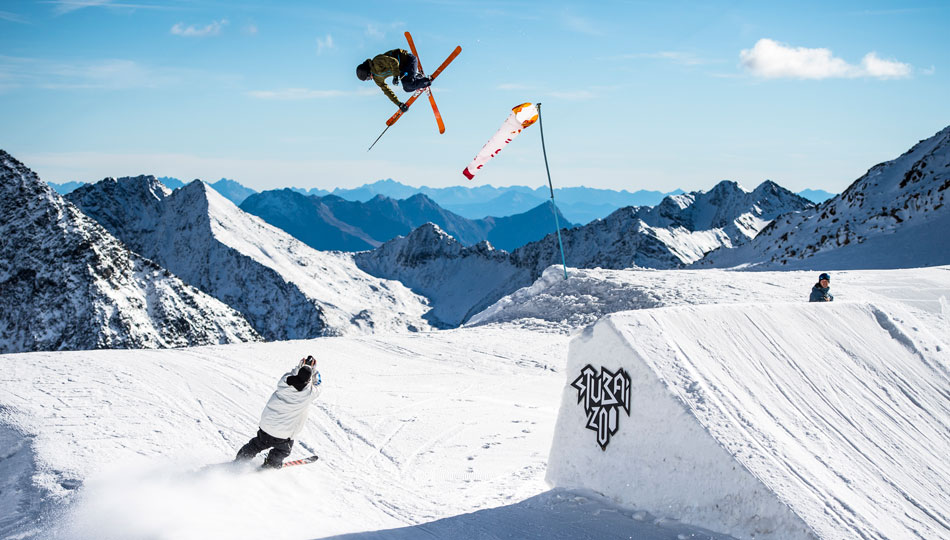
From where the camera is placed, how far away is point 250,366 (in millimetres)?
15312

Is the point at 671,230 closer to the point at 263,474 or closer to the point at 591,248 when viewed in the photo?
the point at 591,248

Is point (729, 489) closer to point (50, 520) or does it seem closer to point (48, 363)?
point (50, 520)

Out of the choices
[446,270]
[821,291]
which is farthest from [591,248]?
[821,291]

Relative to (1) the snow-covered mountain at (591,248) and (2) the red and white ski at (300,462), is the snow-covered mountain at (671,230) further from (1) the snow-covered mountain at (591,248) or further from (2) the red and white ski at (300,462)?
(2) the red and white ski at (300,462)

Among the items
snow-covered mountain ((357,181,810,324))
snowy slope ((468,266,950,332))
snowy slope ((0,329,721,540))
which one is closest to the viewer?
snowy slope ((0,329,721,540))

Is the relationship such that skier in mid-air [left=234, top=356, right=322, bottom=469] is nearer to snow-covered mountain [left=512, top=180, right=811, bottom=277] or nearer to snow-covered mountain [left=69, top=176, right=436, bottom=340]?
snow-covered mountain [left=69, top=176, right=436, bottom=340]

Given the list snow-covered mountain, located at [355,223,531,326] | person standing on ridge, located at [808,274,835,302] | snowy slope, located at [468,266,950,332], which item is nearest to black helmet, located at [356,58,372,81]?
person standing on ridge, located at [808,274,835,302]

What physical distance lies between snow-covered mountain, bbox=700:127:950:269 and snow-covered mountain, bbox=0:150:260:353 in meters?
45.4

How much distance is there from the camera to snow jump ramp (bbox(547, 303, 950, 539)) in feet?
21.4

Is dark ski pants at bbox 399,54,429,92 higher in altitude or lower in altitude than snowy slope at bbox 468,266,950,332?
higher

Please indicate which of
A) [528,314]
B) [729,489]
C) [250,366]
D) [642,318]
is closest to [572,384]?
[642,318]

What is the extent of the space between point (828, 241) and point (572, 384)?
126 ft

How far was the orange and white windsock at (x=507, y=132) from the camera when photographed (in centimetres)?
1625

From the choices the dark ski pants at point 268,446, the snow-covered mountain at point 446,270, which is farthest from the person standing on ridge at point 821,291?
the snow-covered mountain at point 446,270
